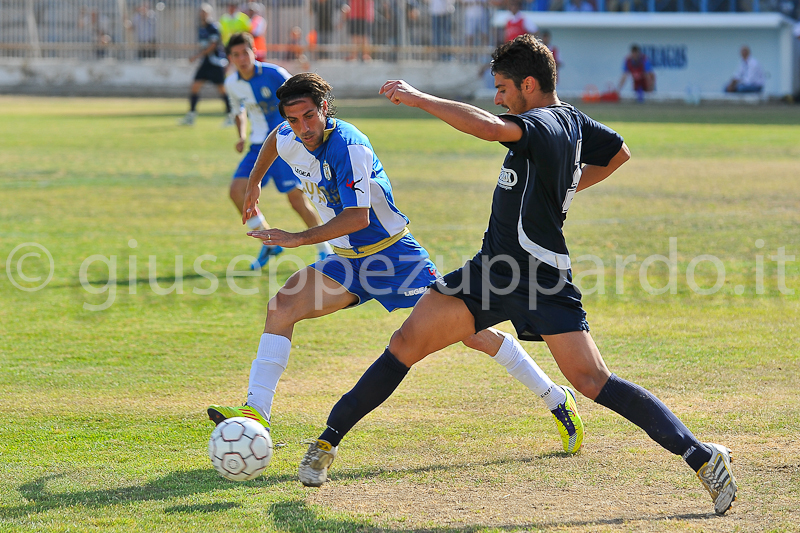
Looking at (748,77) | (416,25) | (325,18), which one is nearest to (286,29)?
(325,18)

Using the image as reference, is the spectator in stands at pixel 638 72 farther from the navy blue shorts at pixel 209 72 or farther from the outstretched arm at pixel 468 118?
the outstretched arm at pixel 468 118

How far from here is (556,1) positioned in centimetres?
3378

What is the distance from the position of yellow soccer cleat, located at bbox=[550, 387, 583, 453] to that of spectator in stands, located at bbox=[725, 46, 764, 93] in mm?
28249

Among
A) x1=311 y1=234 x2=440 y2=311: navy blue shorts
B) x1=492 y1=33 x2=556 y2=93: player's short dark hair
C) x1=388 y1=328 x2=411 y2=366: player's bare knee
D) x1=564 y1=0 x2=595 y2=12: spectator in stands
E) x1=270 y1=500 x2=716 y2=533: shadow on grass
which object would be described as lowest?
x1=270 y1=500 x2=716 y2=533: shadow on grass

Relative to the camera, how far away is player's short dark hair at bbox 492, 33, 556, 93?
4020 mm

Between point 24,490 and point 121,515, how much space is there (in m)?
0.59

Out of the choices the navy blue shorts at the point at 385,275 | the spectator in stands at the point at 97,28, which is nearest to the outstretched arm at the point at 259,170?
the navy blue shorts at the point at 385,275

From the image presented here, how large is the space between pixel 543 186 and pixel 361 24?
31.3 meters

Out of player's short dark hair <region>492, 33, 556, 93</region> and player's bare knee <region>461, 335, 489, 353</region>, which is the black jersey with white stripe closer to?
player's short dark hair <region>492, 33, 556, 93</region>

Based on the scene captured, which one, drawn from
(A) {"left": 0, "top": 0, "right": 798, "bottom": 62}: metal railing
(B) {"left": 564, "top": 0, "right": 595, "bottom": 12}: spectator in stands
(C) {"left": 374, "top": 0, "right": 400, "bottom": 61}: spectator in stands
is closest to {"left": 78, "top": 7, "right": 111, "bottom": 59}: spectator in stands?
(A) {"left": 0, "top": 0, "right": 798, "bottom": 62}: metal railing

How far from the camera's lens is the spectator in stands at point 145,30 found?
3481 cm

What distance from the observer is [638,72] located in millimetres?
30844

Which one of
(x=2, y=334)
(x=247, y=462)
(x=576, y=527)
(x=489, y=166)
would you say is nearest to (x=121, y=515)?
(x=247, y=462)

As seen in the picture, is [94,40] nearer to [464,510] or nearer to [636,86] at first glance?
[636,86]
